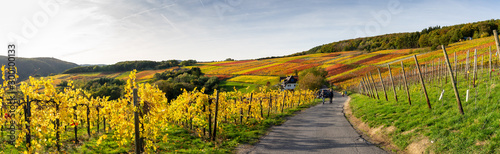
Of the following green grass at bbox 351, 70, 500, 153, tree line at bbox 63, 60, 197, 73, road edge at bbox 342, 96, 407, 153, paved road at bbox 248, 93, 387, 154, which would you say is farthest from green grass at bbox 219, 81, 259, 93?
green grass at bbox 351, 70, 500, 153

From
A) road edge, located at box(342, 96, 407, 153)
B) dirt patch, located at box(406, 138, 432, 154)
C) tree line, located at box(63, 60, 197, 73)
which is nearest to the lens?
dirt patch, located at box(406, 138, 432, 154)

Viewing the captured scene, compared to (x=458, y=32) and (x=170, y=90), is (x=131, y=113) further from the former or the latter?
(x=458, y=32)

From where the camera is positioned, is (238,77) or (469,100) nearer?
(469,100)

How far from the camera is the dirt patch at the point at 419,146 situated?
7.90m

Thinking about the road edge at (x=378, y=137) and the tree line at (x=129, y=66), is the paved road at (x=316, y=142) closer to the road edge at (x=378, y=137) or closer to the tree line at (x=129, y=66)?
the road edge at (x=378, y=137)

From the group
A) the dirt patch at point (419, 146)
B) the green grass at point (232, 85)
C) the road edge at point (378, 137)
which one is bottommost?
the green grass at point (232, 85)

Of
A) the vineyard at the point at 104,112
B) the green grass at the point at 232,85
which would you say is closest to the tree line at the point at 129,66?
the green grass at the point at 232,85

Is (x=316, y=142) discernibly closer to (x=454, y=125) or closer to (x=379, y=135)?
(x=379, y=135)

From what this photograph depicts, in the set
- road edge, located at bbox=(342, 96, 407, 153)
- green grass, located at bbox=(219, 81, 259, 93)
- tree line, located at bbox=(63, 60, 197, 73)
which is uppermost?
tree line, located at bbox=(63, 60, 197, 73)

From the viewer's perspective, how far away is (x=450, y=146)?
23.6 ft

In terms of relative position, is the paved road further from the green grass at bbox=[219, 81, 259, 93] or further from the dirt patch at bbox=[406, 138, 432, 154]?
the green grass at bbox=[219, 81, 259, 93]

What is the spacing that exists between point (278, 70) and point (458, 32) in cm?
7233

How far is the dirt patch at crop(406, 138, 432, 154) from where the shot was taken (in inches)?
311

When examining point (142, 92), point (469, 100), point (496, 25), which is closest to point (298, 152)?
point (142, 92)
